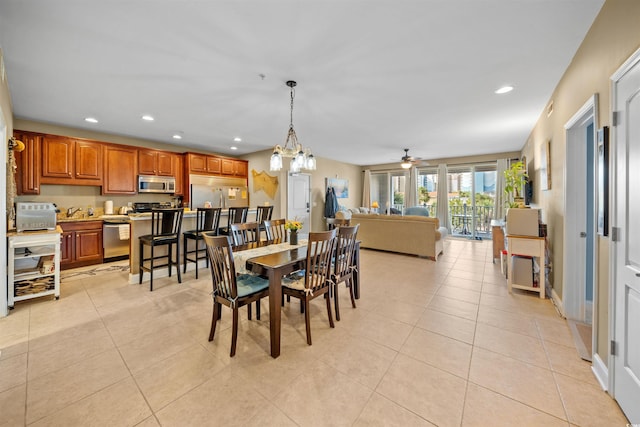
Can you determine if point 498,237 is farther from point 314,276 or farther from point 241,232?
point 241,232

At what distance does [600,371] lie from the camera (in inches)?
65.5

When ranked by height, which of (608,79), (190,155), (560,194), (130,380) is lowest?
(130,380)

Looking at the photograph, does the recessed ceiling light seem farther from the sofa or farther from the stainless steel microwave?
the stainless steel microwave

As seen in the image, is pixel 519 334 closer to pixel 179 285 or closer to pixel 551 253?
pixel 551 253

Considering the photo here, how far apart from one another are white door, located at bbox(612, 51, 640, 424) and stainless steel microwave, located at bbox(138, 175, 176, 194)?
21.3 ft

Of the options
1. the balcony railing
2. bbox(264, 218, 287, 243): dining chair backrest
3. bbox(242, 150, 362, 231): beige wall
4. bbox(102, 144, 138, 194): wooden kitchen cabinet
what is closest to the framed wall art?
bbox(242, 150, 362, 231): beige wall

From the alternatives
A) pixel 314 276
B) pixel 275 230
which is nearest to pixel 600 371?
pixel 314 276

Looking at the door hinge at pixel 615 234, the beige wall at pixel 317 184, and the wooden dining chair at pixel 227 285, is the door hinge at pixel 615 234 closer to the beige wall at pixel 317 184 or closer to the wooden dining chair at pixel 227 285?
the wooden dining chair at pixel 227 285

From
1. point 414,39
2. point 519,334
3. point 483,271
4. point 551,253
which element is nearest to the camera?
point 414,39

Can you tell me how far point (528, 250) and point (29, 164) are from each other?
7373 mm

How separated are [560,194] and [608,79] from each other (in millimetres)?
1437

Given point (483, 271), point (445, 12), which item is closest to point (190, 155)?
point (445, 12)

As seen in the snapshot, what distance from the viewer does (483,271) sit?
13.7 ft

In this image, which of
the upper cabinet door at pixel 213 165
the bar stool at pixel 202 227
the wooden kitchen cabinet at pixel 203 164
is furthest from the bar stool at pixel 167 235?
the upper cabinet door at pixel 213 165
